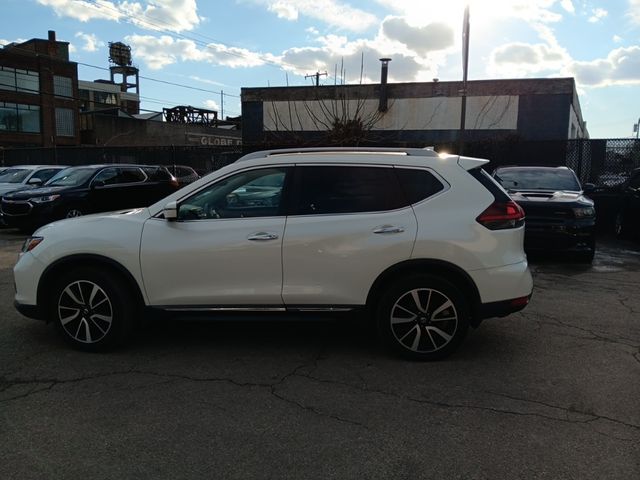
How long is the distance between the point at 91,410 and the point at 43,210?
9.72 meters

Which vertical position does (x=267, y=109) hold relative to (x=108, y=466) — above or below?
above

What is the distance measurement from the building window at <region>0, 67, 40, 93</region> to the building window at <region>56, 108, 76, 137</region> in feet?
10.0

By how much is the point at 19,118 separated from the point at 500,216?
5382 centimetres

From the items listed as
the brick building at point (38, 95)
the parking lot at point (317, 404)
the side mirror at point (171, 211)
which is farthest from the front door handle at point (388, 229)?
the brick building at point (38, 95)

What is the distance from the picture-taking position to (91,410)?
3611 mm

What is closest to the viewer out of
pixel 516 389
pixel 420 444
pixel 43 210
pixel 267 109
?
pixel 420 444

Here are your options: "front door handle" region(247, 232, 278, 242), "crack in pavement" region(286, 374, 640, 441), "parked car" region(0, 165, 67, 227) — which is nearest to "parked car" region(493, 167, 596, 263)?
"crack in pavement" region(286, 374, 640, 441)

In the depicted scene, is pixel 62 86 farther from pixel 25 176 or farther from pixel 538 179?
pixel 538 179

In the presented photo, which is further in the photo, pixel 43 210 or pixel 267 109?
pixel 267 109

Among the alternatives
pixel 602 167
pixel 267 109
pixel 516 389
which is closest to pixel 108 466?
pixel 516 389

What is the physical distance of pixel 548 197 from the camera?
358 inches

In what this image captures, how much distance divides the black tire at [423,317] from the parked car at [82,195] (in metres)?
9.99

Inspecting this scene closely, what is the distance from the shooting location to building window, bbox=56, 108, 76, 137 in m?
51.9

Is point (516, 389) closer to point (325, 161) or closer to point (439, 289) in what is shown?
point (439, 289)
